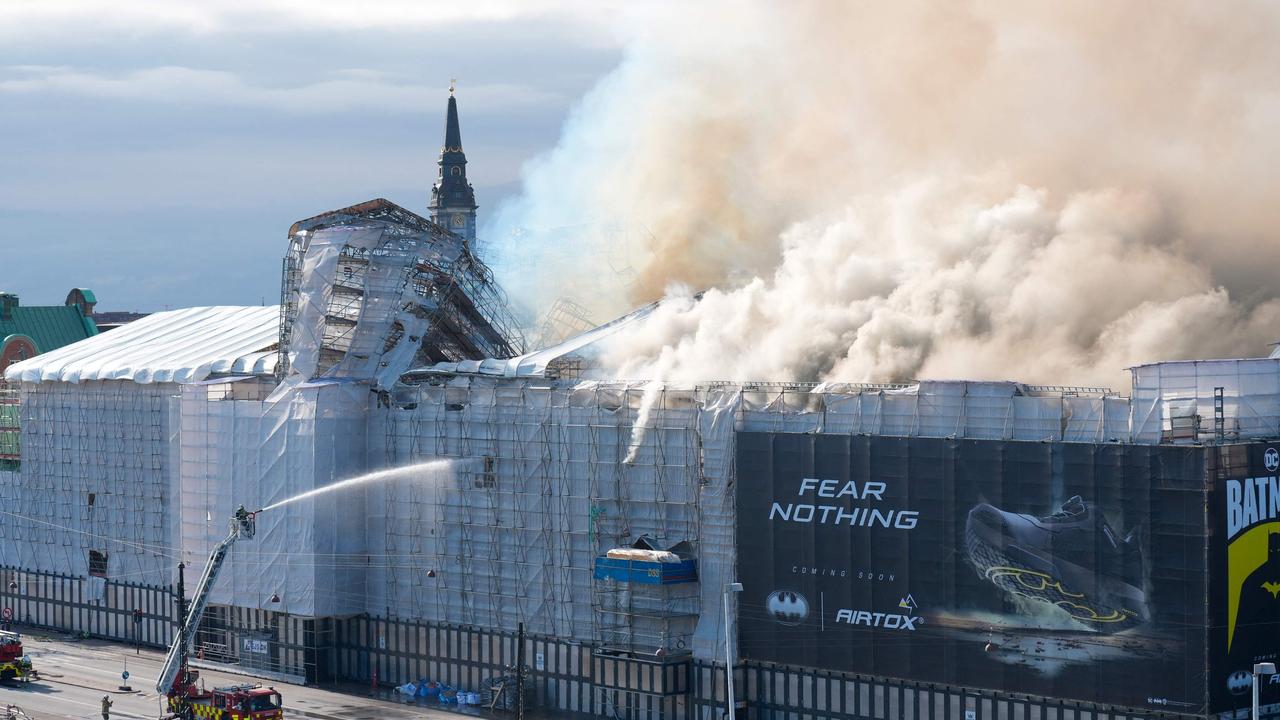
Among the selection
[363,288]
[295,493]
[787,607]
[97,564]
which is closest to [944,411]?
[787,607]

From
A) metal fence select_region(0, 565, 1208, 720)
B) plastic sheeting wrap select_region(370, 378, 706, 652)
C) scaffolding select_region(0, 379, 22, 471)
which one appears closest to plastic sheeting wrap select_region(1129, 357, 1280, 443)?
metal fence select_region(0, 565, 1208, 720)

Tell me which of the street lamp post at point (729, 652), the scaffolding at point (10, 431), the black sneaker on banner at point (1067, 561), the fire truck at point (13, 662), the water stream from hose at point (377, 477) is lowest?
the fire truck at point (13, 662)

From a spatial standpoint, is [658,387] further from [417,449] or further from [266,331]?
[266,331]

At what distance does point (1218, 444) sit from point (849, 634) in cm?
1709

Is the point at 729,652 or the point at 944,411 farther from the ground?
the point at 944,411

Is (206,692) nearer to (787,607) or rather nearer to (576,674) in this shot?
(576,674)

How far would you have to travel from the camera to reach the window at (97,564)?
106 metres

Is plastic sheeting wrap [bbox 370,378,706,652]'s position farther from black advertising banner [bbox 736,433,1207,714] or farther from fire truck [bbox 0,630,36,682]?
fire truck [bbox 0,630,36,682]

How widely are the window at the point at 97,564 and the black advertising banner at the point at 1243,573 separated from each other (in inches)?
2716

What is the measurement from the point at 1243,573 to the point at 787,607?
18.9 m

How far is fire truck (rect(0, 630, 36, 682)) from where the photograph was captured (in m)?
90.1

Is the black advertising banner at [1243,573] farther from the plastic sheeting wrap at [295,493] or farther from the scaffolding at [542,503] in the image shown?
the plastic sheeting wrap at [295,493]

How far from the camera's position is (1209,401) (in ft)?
207

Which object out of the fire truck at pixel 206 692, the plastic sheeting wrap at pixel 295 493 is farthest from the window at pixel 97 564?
the fire truck at pixel 206 692
